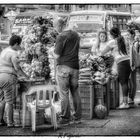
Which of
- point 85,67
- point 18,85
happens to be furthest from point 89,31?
point 18,85

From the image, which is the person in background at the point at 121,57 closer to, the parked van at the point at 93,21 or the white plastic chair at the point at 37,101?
the parked van at the point at 93,21

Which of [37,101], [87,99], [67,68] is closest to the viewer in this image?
[37,101]

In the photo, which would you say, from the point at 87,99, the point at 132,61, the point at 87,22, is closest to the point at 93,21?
the point at 87,22

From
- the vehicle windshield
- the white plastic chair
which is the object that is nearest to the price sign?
the vehicle windshield

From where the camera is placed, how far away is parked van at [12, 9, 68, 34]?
5.09 m

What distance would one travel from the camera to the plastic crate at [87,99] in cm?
489

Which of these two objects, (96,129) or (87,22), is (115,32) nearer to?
(87,22)

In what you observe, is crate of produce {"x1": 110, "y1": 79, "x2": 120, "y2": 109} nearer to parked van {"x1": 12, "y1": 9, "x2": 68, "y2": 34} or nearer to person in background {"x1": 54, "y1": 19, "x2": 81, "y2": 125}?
person in background {"x1": 54, "y1": 19, "x2": 81, "y2": 125}

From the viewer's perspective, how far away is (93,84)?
194 inches

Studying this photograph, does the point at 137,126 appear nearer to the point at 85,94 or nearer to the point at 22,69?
the point at 85,94

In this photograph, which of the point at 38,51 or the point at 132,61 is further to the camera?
the point at 132,61

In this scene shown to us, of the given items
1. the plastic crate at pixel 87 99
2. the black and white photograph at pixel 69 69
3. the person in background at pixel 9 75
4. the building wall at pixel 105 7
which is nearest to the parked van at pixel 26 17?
the black and white photograph at pixel 69 69

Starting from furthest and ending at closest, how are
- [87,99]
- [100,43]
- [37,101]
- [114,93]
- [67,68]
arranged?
[114,93]
[100,43]
[87,99]
[67,68]
[37,101]

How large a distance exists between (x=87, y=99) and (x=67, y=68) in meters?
0.64
